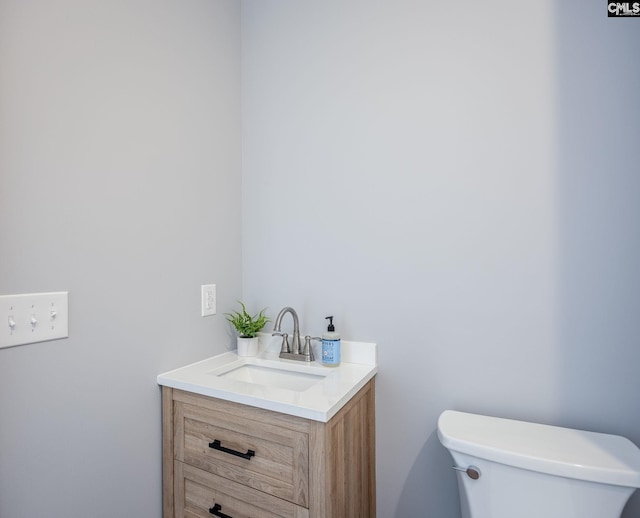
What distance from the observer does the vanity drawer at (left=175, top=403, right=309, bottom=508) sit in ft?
3.24

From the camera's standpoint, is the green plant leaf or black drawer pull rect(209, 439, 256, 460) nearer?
black drawer pull rect(209, 439, 256, 460)

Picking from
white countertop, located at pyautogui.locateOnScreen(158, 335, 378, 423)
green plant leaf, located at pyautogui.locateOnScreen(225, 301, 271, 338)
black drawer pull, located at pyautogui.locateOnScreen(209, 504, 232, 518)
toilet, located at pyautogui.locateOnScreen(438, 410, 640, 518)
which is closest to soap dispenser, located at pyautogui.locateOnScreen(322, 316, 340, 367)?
white countertop, located at pyautogui.locateOnScreen(158, 335, 378, 423)

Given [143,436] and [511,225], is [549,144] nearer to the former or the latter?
[511,225]

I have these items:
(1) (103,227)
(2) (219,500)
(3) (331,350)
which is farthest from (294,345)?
(1) (103,227)

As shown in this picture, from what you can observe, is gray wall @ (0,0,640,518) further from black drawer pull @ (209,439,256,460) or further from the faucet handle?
black drawer pull @ (209,439,256,460)

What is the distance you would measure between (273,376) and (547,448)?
89 centimetres

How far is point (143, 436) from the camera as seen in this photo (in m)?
1.18

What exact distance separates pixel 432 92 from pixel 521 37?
292mm

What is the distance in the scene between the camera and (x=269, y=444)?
1030mm

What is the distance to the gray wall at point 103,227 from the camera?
89 centimetres

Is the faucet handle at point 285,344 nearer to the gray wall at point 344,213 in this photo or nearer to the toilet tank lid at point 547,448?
the gray wall at point 344,213

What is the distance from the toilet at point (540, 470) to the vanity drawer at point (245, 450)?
417mm

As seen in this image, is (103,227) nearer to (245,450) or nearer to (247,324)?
(247,324)

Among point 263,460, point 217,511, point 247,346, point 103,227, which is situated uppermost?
point 103,227
